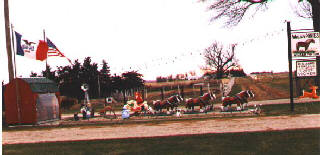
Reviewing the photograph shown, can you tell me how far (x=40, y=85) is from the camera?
20078 mm

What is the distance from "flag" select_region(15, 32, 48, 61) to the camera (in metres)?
18.7

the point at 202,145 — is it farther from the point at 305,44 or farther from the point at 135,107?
the point at 135,107

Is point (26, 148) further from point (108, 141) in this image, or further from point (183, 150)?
point (183, 150)

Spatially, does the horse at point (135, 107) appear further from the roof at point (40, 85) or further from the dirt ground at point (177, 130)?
the dirt ground at point (177, 130)

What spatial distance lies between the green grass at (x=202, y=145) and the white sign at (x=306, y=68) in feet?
27.6

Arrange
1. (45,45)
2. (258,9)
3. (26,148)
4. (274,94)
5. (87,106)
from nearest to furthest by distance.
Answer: (26,148), (45,45), (87,106), (258,9), (274,94)

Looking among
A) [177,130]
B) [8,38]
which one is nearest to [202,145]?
[177,130]

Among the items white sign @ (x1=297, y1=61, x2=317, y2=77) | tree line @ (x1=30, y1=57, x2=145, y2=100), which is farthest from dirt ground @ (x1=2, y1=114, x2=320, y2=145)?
tree line @ (x1=30, y1=57, x2=145, y2=100)

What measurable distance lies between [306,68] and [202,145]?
11.5 m

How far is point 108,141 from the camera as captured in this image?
35.4 feet

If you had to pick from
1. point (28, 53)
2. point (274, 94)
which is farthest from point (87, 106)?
point (274, 94)

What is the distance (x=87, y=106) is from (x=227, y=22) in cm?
1145

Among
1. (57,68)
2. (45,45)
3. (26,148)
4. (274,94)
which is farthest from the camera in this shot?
(57,68)

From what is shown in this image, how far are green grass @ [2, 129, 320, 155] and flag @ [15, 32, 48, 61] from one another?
29.3 feet
